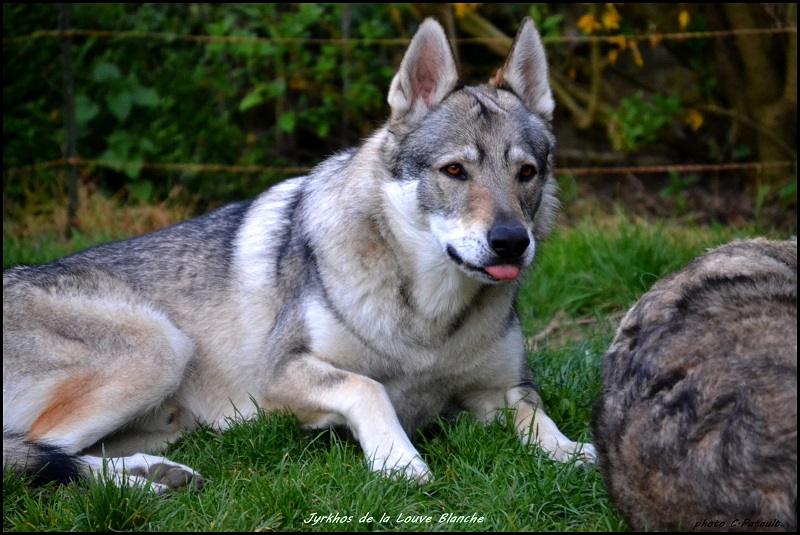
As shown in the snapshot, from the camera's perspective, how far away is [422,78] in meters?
4.35

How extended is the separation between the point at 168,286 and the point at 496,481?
204 cm

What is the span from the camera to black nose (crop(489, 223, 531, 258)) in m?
3.75

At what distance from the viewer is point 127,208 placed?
8305 millimetres

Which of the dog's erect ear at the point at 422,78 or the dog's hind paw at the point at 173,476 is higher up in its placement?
the dog's erect ear at the point at 422,78

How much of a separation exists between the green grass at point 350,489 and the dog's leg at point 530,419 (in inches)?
3.4

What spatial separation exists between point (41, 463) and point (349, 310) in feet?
4.74

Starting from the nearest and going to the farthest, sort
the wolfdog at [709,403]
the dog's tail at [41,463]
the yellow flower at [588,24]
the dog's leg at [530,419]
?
1. the wolfdog at [709,403]
2. the dog's tail at [41,463]
3. the dog's leg at [530,419]
4. the yellow flower at [588,24]

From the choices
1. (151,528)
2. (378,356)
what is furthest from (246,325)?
(151,528)

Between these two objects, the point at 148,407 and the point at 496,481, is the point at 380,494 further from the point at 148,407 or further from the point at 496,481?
the point at 148,407

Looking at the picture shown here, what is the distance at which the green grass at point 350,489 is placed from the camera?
3.26 meters

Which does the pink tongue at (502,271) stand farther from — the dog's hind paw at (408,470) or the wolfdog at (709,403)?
the dog's hind paw at (408,470)

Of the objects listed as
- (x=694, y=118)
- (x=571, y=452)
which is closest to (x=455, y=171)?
(x=571, y=452)

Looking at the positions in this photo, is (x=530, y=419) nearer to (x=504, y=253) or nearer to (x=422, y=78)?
(x=504, y=253)

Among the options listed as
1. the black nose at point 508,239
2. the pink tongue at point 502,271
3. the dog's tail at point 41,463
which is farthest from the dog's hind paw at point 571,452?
the dog's tail at point 41,463
